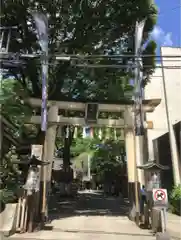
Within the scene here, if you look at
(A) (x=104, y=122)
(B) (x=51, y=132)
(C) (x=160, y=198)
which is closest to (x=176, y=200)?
(A) (x=104, y=122)

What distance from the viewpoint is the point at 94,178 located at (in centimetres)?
4759

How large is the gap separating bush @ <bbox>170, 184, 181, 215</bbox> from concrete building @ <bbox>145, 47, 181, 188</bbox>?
1346mm

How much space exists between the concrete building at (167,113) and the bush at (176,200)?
4.42 feet

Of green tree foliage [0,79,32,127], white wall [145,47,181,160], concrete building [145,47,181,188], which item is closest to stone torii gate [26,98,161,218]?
green tree foliage [0,79,32,127]

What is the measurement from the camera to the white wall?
17.3 metres

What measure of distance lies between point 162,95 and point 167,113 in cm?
223

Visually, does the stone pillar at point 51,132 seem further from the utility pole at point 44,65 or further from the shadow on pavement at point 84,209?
the shadow on pavement at point 84,209

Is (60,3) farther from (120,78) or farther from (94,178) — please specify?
(94,178)

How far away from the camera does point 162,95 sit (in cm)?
1905

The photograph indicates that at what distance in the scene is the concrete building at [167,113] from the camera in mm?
16266

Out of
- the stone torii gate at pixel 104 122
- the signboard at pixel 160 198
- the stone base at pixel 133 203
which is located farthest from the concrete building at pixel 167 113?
the signboard at pixel 160 198

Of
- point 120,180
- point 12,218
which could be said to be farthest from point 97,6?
point 120,180

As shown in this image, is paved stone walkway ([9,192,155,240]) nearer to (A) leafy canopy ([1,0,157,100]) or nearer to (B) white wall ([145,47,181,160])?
(A) leafy canopy ([1,0,157,100])

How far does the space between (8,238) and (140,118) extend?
6326 millimetres
